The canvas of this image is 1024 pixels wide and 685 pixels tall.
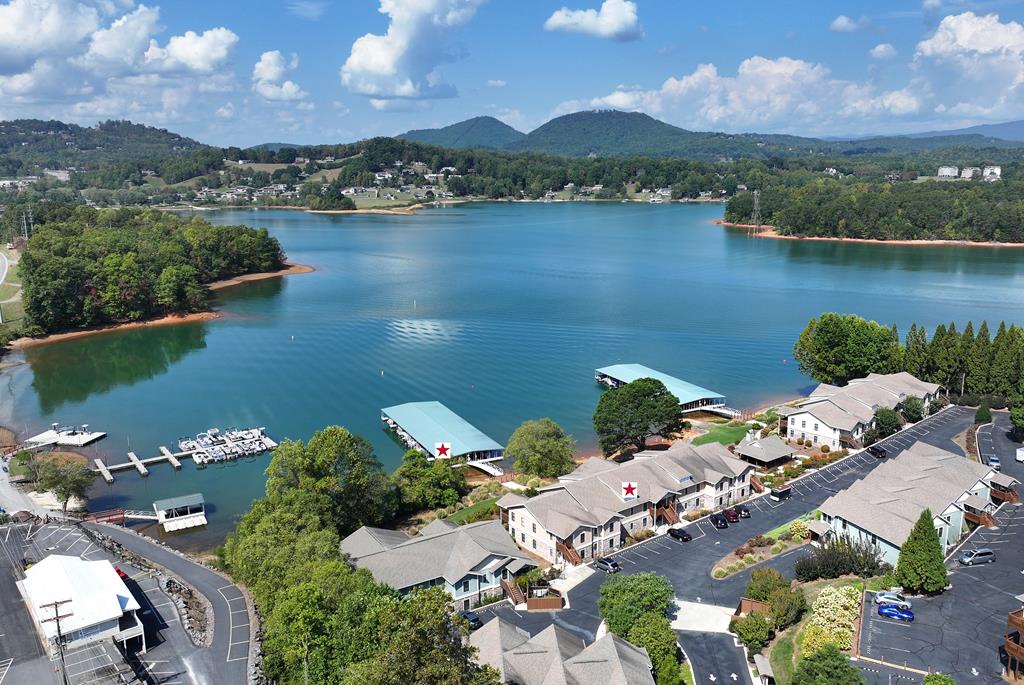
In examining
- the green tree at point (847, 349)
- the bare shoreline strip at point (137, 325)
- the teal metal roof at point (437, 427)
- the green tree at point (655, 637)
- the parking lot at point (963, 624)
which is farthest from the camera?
the bare shoreline strip at point (137, 325)

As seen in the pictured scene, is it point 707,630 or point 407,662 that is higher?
point 407,662

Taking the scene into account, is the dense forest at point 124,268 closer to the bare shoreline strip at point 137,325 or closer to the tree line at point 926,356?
the bare shoreline strip at point 137,325

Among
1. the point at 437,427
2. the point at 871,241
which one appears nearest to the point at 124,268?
the point at 437,427

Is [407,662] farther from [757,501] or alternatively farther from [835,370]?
[835,370]

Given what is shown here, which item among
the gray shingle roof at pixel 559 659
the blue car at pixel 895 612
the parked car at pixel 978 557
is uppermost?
the gray shingle roof at pixel 559 659

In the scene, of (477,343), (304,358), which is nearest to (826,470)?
(477,343)

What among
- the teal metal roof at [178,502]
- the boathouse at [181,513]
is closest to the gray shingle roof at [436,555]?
the boathouse at [181,513]
